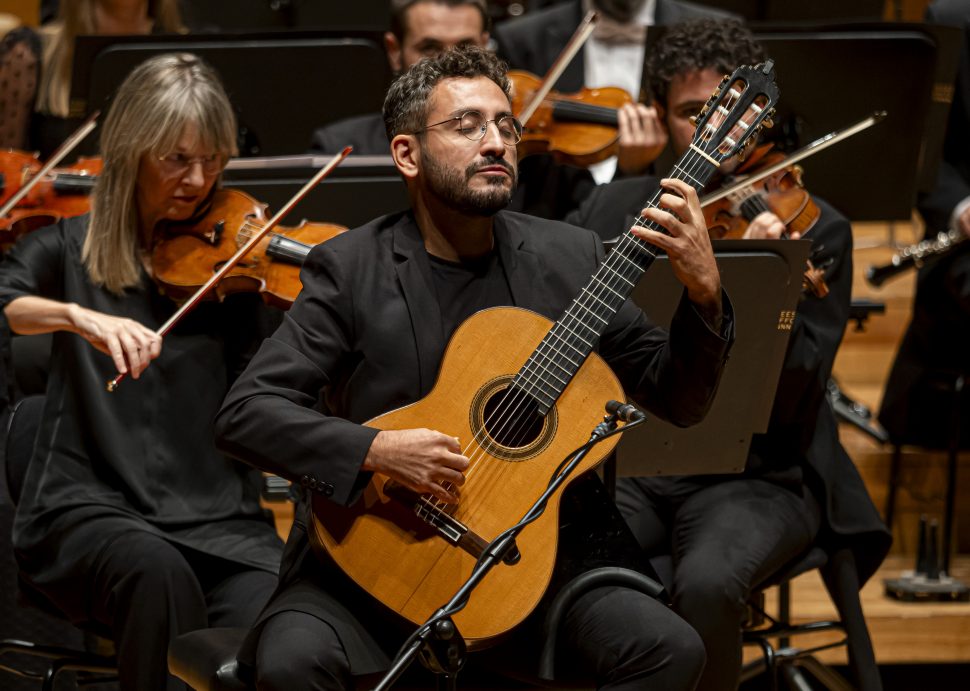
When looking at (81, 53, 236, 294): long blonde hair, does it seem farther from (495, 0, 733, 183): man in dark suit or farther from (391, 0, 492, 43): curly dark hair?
(495, 0, 733, 183): man in dark suit

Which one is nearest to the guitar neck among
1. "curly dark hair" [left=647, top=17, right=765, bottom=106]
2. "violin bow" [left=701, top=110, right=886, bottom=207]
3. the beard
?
the beard

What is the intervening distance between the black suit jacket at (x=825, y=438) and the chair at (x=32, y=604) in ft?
4.28

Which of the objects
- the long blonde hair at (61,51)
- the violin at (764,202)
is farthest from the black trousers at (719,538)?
the long blonde hair at (61,51)

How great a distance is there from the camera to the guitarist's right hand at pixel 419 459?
2025mm

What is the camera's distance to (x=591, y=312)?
215cm

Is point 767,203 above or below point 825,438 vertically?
above

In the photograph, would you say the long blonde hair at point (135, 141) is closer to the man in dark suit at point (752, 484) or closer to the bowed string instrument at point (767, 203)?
the man in dark suit at point (752, 484)

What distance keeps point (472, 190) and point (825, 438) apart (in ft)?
3.36

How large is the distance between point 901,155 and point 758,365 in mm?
1010

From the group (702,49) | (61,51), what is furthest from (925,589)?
(61,51)

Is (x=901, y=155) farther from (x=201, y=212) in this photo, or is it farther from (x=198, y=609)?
(x=198, y=609)

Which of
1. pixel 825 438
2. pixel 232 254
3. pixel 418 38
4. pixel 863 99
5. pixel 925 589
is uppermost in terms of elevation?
pixel 418 38

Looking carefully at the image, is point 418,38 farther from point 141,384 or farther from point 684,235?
point 684,235

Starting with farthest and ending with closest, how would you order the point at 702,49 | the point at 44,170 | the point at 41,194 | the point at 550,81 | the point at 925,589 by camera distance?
the point at 925,589 → the point at 550,81 → the point at 41,194 → the point at 44,170 → the point at 702,49
